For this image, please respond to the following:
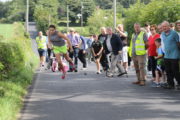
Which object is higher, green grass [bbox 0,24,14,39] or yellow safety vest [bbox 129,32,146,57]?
green grass [bbox 0,24,14,39]

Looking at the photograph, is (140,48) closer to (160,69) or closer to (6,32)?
(160,69)

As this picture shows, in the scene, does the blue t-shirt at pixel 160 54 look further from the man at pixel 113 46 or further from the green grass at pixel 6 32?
the green grass at pixel 6 32

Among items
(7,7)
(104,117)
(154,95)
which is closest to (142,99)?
(154,95)

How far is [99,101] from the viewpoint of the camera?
10.7m

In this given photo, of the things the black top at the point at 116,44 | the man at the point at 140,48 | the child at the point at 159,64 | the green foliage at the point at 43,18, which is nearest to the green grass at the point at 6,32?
the black top at the point at 116,44

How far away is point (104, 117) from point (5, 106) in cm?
201

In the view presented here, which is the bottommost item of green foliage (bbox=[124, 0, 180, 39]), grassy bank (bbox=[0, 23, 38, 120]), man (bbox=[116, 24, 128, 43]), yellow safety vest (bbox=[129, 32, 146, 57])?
grassy bank (bbox=[0, 23, 38, 120])

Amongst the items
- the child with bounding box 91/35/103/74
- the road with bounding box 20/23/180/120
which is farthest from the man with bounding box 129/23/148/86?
the child with bounding box 91/35/103/74

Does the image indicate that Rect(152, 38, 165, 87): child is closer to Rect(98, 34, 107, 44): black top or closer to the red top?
the red top

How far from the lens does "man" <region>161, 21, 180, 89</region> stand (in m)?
12.1

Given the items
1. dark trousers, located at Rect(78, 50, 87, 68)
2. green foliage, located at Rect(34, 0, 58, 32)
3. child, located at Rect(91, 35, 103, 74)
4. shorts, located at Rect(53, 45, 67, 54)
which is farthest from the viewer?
green foliage, located at Rect(34, 0, 58, 32)

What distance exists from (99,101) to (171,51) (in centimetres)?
283

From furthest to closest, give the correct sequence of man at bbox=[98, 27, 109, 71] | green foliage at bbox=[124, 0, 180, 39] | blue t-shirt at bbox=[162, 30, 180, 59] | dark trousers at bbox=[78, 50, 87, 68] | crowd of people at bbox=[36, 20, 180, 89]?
1. green foliage at bbox=[124, 0, 180, 39]
2. dark trousers at bbox=[78, 50, 87, 68]
3. man at bbox=[98, 27, 109, 71]
4. crowd of people at bbox=[36, 20, 180, 89]
5. blue t-shirt at bbox=[162, 30, 180, 59]

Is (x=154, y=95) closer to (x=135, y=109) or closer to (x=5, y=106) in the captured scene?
(x=135, y=109)
